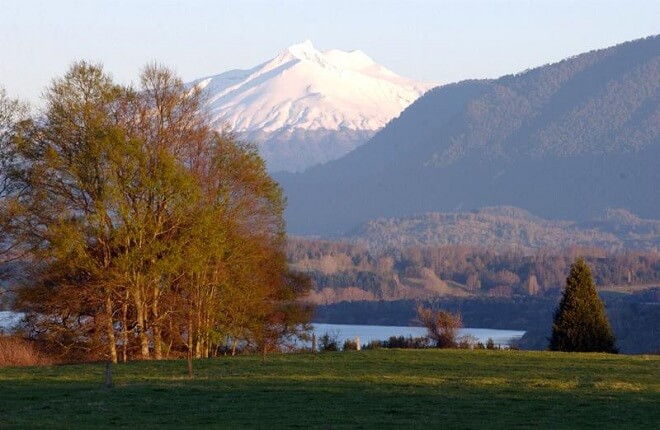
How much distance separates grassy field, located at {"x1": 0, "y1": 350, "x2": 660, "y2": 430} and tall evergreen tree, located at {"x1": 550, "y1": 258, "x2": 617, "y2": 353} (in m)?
11.1

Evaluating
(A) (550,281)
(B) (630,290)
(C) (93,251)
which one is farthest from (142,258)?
(A) (550,281)

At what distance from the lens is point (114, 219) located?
44.2m

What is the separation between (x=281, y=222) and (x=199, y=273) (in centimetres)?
675

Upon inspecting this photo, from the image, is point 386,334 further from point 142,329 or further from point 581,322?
point 142,329

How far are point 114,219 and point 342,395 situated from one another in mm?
19329

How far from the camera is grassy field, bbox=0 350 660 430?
22641 mm

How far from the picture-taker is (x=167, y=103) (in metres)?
46.8

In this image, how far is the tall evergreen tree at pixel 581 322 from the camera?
4897 cm

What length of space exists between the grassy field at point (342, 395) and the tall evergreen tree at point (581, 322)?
437 inches

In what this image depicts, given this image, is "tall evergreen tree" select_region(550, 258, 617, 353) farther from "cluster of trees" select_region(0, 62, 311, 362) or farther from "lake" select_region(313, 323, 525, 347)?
"cluster of trees" select_region(0, 62, 311, 362)

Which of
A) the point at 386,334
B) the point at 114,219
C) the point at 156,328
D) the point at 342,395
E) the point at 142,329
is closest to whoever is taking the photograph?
the point at 342,395

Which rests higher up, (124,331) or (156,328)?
(156,328)

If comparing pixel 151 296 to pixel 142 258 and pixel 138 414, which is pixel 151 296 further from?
pixel 138 414

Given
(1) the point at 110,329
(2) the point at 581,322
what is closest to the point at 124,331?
(1) the point at 110,329
